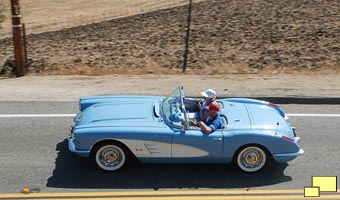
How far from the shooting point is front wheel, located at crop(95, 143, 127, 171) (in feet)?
23.8

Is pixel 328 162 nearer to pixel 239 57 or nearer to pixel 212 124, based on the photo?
pixel 212 124

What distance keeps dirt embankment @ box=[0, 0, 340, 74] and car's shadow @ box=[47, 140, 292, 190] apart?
6.74 m

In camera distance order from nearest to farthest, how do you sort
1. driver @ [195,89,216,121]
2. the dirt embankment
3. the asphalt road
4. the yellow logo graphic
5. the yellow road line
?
the yellow road line
the yellow logo graphic
the asphalt road
driver @ [195,89,216,121]
the dirt embankment

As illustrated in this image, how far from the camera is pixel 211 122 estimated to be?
24.5 feet

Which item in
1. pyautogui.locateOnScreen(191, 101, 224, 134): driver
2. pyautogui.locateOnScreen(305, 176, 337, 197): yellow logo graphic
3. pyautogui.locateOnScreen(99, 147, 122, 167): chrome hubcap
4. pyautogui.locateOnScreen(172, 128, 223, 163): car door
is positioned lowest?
pyautogui.locateOnScreen(305, 176, 337, 197): yellow logo graphic

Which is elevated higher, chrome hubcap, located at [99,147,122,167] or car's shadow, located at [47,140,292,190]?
chrome hubcap, located at [99,147,122,167]

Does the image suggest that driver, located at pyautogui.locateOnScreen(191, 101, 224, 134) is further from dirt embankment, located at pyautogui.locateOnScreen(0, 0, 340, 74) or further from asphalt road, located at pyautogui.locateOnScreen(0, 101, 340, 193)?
dirt embankment, located at pyautogui.locateOnScreen(0, 0, 340, 74)

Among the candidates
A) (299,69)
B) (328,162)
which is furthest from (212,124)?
(299,69)

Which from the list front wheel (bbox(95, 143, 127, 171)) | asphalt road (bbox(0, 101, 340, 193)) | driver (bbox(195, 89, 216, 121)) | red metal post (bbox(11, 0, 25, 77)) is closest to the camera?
asphalt road (bbox(0, 101, 340, 193))

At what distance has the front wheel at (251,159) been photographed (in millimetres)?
7355

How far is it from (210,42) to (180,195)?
10.1 metres

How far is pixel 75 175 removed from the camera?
7328 mm

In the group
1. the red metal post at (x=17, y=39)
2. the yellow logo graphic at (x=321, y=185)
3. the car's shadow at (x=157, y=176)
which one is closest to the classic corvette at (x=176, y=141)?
the car's shadow at (x=157, y=176)

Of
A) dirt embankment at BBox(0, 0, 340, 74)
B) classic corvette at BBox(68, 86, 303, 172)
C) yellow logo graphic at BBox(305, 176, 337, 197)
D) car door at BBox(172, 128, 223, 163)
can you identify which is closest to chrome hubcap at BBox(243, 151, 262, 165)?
classic corvette at BBox(68, 86, 303, 172)
